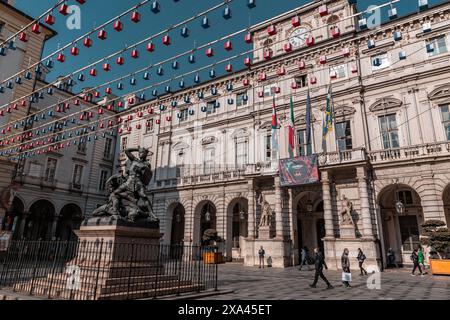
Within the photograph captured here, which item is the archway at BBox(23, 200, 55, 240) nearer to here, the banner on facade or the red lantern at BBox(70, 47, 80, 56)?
the banner on facade

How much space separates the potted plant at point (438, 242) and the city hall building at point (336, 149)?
6.31 ft

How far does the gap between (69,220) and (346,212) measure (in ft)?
95.5

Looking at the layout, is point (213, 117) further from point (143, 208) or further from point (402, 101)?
point (143, 208)

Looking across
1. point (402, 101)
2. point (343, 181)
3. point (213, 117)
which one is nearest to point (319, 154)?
point (343, 181)

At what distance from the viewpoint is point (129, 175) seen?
1054 centimetres

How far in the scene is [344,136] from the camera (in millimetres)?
22438

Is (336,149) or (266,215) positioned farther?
(266,215)

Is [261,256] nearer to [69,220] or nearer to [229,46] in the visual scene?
[229,46]

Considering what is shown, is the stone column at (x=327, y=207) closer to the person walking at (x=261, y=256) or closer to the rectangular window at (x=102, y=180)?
the person walking at (x=261, y=256)

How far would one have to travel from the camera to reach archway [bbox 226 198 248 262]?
85.6 ft

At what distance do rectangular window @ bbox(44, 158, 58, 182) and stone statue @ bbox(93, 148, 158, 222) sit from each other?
949 inches

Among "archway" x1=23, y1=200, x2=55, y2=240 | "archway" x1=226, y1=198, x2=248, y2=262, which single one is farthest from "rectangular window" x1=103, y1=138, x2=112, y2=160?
"archway" x1=226, y1=198, x2=248, y2=262

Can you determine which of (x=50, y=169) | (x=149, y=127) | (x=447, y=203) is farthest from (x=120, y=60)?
(x=50, y=169)

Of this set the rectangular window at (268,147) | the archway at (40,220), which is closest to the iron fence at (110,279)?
the rectangular window at (268,147)
